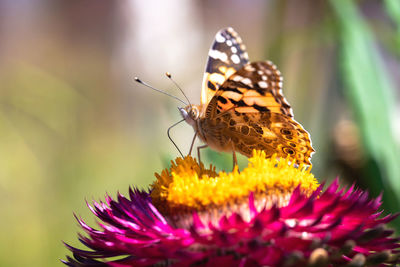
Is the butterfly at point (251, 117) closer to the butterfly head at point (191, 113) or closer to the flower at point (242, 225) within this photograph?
the butterfly head at point (191, 113)

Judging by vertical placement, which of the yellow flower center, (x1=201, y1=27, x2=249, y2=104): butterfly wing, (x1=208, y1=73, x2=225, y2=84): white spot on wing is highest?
(x1=201, y1=27, x2=249, y2=104): butterfly wing

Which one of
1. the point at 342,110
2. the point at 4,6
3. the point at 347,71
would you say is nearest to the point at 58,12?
the point at 4,6

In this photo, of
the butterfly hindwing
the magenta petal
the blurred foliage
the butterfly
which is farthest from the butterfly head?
the blurred foliage

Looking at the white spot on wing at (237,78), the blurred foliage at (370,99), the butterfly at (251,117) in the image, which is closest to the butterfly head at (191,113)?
the butterfly at (251,117)

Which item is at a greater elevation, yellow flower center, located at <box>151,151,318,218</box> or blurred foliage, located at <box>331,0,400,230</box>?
blurred foliage, located at <box>331,0,400,230</box>

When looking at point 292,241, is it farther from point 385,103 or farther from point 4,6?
point 4,6

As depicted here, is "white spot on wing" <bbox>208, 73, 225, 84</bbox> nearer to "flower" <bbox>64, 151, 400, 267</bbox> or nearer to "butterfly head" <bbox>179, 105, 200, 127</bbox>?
"butterfly head" <bbox>179, 105, 200, 127</bbox>
